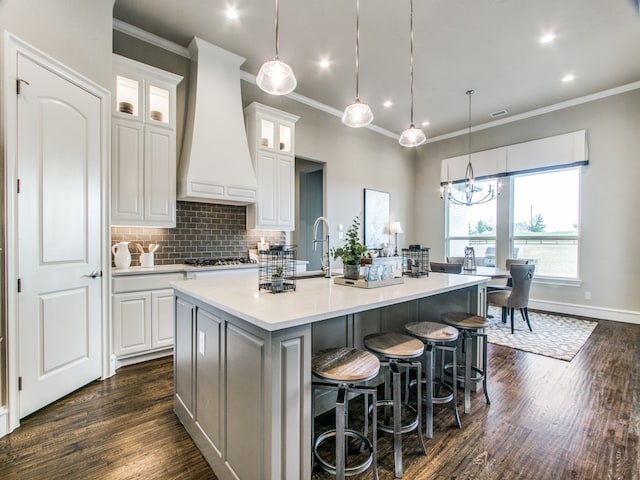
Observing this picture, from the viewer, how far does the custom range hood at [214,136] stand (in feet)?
11.8

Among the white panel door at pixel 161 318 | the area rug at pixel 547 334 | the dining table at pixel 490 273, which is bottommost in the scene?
the area rug at pixel 547 334

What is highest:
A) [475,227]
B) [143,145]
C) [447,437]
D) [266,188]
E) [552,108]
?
[552,108]

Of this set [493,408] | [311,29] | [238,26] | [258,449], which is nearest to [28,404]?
[258,449]

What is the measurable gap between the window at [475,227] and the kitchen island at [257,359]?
182 inches

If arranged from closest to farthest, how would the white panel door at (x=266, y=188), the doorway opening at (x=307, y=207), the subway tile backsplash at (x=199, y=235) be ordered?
the subway tile backsplash at (x=199, y=235)
the white panel door at (x=266, y=188)
the doorway opening at (x=307, y=207)

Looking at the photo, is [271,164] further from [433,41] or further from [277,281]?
[277,281]

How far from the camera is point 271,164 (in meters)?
4.39

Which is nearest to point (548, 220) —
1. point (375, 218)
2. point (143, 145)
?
point (375, 218)

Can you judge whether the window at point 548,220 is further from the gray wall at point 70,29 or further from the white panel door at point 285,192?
the gray wall at point 70,29

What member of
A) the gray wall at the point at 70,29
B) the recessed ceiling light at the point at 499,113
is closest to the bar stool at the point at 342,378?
the gray wall at the point at 70,29

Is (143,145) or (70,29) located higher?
(70,29)

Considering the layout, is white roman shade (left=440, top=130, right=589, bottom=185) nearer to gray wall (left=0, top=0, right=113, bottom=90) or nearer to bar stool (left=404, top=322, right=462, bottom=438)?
bar stool (left=404, top=322, right=462, bottom=438)

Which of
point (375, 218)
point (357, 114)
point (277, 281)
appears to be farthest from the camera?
point (375, 218)

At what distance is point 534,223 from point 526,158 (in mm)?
1232
